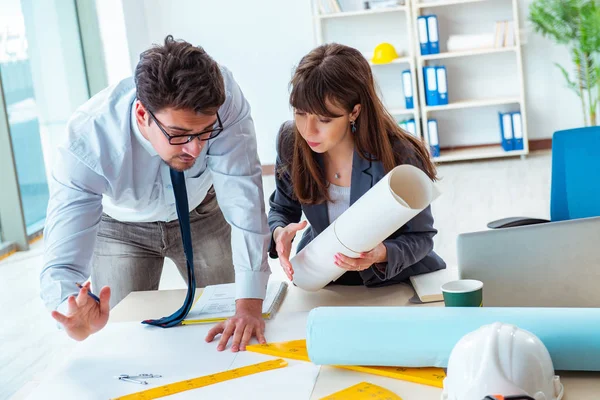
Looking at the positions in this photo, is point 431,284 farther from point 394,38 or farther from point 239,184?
point 394,38

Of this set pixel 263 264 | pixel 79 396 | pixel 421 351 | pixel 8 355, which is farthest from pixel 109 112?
pixel 8 355

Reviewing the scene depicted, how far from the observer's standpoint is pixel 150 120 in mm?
1758

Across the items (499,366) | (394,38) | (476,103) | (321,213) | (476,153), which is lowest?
(476,153)

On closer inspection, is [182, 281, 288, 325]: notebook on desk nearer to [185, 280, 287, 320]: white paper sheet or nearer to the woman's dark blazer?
[185, 280, 287, 320]: white paper sheet

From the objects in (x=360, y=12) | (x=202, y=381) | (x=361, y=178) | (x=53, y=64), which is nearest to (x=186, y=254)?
(x=202, y=381)

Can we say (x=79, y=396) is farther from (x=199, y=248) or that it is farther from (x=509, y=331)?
(x=199, y=248)

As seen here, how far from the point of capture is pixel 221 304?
191 cm

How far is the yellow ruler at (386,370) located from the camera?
1383mm

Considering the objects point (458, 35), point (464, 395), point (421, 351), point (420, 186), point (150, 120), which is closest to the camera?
point (464, 395)

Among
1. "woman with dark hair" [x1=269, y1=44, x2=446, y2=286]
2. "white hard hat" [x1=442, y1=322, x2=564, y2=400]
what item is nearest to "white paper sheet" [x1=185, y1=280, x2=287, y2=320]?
"woman with dark hair" [x1=269, y1=44, x2=446, y2=286]

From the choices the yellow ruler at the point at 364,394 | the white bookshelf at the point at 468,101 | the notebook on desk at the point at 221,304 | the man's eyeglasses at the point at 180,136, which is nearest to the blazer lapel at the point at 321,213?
the notebook on desk at the point at 221,304

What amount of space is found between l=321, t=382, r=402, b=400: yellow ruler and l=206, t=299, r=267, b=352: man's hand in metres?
0.32

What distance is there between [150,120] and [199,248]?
77 cm

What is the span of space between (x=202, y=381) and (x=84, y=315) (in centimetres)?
32
